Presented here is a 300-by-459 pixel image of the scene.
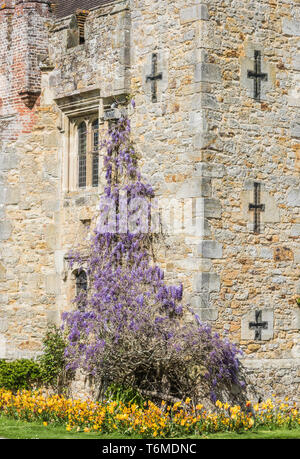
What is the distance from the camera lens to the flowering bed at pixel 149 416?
13000 millimetres

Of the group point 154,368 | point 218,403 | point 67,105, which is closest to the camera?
point 218,403

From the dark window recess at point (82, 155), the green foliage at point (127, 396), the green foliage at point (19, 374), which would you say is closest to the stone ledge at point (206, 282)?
the green foliage at point (127, 396)

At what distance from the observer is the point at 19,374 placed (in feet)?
54.5

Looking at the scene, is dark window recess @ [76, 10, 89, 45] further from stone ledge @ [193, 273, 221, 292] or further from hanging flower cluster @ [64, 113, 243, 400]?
stone ledge @ [193, 273, 221, 292]

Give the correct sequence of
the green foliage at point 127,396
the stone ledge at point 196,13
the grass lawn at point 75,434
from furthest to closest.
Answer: the stone ledge at point 196,13 → the green foliage at point 127,396 → the grass lawn at point 75,434

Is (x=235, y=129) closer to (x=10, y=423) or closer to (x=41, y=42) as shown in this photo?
(x=41, y=42)

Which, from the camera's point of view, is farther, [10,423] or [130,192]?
[130,192]

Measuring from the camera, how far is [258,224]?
1542 cm

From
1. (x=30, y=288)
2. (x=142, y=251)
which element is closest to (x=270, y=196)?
(x=142, y=251)

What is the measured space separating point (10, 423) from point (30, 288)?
3.59m

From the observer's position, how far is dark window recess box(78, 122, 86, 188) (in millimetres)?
17297

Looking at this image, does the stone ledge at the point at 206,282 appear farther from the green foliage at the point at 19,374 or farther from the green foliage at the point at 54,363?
the green foliage at the point at 19,374

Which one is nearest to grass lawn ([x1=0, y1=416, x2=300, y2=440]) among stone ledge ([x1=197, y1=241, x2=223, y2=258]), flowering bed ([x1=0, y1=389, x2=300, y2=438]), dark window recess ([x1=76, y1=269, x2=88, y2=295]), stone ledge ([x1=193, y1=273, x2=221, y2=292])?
flowering bed ([x1=0, y1=389, x2=300, y2=438])

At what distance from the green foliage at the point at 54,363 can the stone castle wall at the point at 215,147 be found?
537 mm
